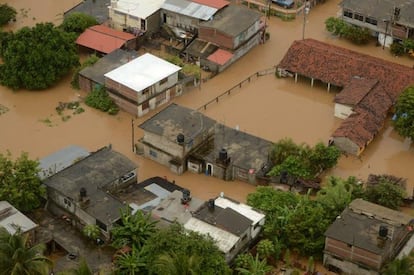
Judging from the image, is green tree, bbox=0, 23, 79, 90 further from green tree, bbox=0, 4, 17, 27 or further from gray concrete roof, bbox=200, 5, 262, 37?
gray concrete roof, bbox=200, 5, 262, 37

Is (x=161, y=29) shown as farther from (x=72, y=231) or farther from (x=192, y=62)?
(x=72, y=231)

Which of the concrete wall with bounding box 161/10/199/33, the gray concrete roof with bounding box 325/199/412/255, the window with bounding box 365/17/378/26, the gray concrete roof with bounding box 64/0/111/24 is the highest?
the window with bounding box 365/17/378/26

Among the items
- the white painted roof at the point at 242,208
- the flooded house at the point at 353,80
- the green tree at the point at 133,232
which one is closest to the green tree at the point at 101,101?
the flooded house at the point at 353,80

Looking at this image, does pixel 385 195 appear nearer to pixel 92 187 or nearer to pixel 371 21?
pixel 92 187

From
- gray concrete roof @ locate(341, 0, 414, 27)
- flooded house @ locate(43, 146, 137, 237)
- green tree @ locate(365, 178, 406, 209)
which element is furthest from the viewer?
gray concrete roof @ locate(341, 0, 414, 27)

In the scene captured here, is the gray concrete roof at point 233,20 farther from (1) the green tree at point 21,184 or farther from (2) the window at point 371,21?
(1) the green tree at point 21,184

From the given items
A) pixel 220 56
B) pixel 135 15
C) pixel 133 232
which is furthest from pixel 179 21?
pixel 133 232

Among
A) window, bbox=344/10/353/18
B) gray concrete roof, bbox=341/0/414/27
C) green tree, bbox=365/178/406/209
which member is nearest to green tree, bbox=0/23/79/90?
window, bbox=344/10/353/18
